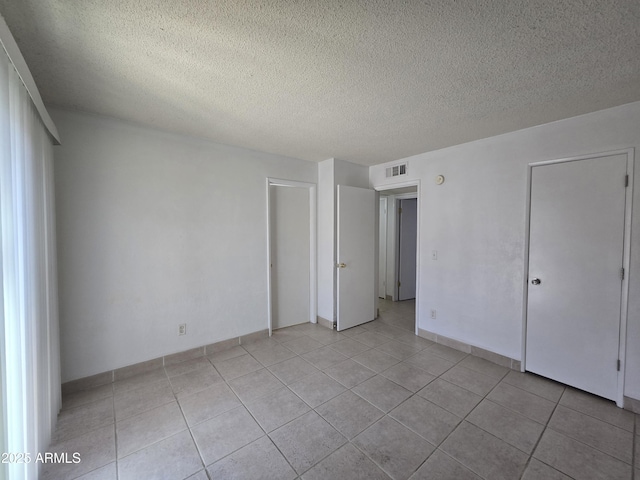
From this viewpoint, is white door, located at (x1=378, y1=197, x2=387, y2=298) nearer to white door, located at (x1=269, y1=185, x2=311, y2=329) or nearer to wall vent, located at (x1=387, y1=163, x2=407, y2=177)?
wall vent, located at (x1=387, y1=163, x2=407, y2=177)

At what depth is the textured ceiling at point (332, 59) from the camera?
1192 mm

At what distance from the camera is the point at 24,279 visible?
4.58 ft

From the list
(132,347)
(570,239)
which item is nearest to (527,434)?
(570,239)

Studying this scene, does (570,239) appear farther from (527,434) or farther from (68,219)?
(68,219)

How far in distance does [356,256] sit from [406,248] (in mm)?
1957

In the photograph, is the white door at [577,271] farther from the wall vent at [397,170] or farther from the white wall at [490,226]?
the wall vent at [397,170]

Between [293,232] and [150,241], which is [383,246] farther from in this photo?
[150,241]

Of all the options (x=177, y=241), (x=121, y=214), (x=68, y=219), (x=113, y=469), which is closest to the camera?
(x=113, y=469)

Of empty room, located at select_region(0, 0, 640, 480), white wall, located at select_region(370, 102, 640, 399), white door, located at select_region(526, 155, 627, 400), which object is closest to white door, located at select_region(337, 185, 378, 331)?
empty room, located at select_region(0, 0, 640, 480)

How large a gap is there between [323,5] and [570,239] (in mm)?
2752

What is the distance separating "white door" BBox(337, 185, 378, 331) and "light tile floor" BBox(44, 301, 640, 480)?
1.01m

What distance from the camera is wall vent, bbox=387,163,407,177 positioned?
365 cm

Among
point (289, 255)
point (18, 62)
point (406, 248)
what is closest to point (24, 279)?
point (18, 62)

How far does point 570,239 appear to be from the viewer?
7.64ft
